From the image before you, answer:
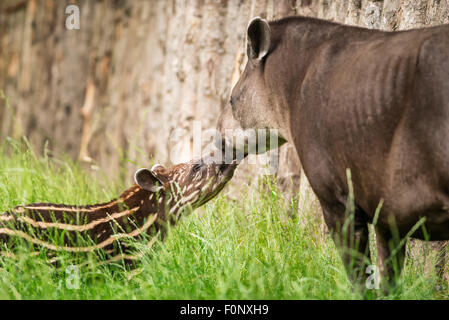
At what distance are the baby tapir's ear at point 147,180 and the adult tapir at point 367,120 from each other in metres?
1.13

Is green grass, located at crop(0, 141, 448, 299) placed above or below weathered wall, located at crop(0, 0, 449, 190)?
below

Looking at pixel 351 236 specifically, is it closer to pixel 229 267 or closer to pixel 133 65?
pixel 229 267

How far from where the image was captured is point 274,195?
5246 millimetres

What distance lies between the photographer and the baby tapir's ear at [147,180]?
4.88 meters

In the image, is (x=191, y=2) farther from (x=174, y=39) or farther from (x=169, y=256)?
(x=169, y=256)

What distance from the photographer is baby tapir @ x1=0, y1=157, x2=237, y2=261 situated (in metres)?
4.60

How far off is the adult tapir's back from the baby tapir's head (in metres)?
1.23

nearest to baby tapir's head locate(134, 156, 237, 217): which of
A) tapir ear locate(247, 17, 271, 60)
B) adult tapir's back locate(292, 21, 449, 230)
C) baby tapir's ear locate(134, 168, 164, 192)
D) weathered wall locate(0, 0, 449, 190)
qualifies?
baby tapir's ear locate(134, 168, 164, 192)

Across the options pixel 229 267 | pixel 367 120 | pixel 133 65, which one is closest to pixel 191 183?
pixel 229 267

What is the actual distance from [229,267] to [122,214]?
112 centimetres

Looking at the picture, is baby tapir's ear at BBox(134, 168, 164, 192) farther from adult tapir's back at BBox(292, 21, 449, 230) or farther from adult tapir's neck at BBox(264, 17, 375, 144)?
adult tapir's back at BBox(292, 21, 449, 230)

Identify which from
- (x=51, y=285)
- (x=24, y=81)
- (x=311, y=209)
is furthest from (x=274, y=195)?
(x=24, y=81)

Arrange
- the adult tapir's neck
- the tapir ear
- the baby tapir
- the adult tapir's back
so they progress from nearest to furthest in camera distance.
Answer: the adult tapir's back
the adult tapir's neck
the tapir ear
the baby tapir

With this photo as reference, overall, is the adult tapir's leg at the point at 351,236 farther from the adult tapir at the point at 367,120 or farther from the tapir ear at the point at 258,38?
the tapir ear at the point at 258,38
